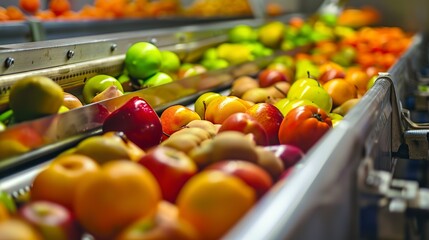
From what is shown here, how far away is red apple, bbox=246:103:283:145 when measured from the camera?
1325mm

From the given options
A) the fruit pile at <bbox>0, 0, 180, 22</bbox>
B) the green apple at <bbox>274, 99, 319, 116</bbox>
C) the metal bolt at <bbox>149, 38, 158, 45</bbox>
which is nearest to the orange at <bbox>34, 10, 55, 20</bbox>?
the fruit pile at <bbox>0, 0, 180, 22</bbox>

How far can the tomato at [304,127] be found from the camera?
3.91 ft

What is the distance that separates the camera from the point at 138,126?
48.3 inches

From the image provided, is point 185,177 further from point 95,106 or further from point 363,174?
point 95,106

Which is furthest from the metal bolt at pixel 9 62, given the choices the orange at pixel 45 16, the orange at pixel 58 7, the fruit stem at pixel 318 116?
the orange at pixel 58 7

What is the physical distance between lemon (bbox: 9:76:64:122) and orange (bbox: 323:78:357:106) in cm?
110

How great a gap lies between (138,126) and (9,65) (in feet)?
1.50

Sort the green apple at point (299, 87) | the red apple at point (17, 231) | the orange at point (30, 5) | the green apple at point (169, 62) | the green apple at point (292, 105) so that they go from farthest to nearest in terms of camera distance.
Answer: the orange at point (30, 5), the green apple at point (169, 62), the green apple at point (299, 87), the green apple at point (292, 105), the red apple at point (17, 231)

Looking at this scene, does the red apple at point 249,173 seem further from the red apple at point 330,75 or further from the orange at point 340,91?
the red apple at point 330,75

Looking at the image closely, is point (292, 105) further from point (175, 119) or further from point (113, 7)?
point (113, 7)

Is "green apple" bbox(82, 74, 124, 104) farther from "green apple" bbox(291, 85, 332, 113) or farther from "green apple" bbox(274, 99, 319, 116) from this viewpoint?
→ "green apple" bbox(291, 85, 332, 113)

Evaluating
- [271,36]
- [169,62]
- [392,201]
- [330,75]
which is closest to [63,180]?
[392,201]

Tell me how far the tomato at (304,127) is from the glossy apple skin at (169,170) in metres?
0.38

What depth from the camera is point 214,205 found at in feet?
2.32
